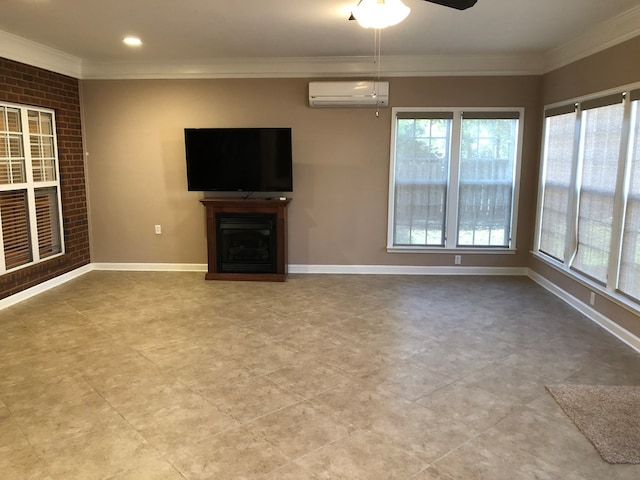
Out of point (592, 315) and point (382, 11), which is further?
point (592, 315)

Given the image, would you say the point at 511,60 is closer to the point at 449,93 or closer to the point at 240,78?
the point at 449,93

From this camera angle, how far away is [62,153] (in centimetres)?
539

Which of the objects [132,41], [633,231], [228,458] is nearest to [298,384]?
[228,458]

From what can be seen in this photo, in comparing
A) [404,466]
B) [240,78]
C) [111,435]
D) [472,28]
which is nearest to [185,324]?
[111,435]

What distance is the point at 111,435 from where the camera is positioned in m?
2.45

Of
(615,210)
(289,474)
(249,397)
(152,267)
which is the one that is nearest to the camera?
(289,474)

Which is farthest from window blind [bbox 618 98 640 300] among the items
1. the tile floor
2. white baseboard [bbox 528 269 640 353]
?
the tile floor

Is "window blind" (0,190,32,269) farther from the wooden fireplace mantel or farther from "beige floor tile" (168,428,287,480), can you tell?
"beige floor tile" (168,428,287,480)

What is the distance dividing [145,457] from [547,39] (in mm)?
4872

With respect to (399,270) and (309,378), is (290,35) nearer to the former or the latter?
(399,270)

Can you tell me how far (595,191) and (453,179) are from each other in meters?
1.68

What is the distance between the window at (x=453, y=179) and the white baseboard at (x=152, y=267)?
2.50 meters

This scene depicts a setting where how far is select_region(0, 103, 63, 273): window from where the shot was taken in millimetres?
4496

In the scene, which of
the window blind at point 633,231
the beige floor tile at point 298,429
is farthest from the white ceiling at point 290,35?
the beige floor tile at point 298,429
